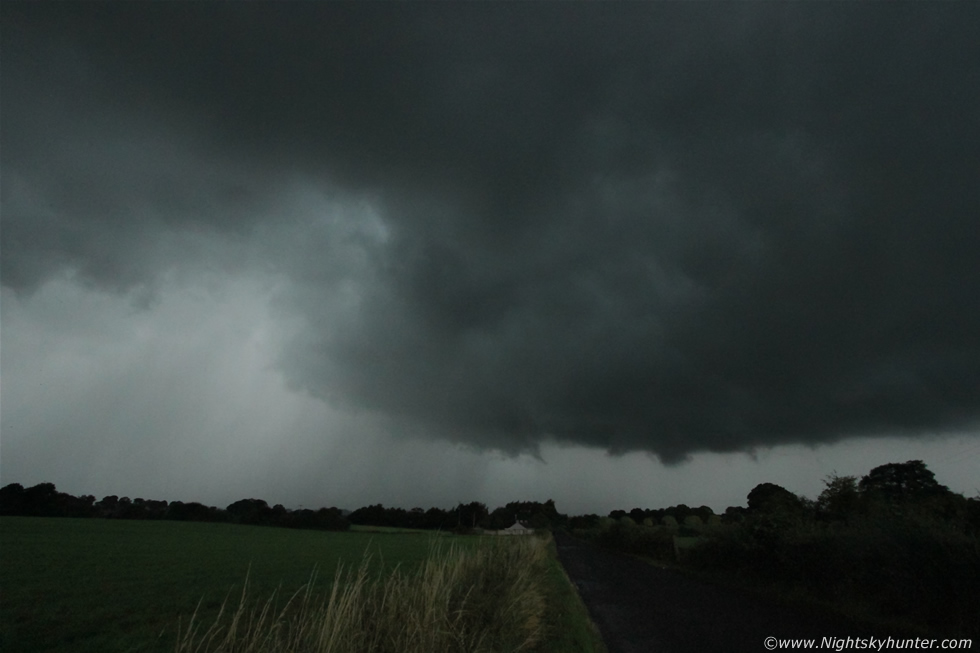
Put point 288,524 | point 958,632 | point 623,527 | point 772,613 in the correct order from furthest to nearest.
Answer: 1. point 288,524
2. point 623,527
3. point 772,613
4. point 958,632

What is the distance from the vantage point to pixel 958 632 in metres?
11.1

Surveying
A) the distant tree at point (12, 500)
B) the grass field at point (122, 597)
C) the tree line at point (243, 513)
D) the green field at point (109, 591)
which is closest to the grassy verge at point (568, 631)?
the grass field at point (122, 597)

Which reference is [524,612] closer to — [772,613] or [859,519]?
[772,613]

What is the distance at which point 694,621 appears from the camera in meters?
12.7

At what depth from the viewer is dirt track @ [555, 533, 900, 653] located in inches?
400

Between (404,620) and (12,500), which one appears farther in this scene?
(12,500)

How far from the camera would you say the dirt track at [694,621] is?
1017cm

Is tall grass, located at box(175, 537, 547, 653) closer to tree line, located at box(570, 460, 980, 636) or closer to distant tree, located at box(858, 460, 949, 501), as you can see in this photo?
tree line, located at box(570, 460, 980, 636)

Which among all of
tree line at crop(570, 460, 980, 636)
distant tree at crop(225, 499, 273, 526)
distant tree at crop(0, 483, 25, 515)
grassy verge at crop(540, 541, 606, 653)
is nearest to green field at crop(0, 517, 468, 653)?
grassy verge at crop(540, 541, 606, 653)

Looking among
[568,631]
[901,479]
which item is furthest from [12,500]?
[901,479]

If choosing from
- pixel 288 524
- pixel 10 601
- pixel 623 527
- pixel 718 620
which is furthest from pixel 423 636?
pixel 288 524

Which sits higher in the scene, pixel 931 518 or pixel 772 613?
pixel 931 518

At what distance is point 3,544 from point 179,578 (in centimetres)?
1840

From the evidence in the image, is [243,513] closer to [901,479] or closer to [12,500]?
[12,500]
